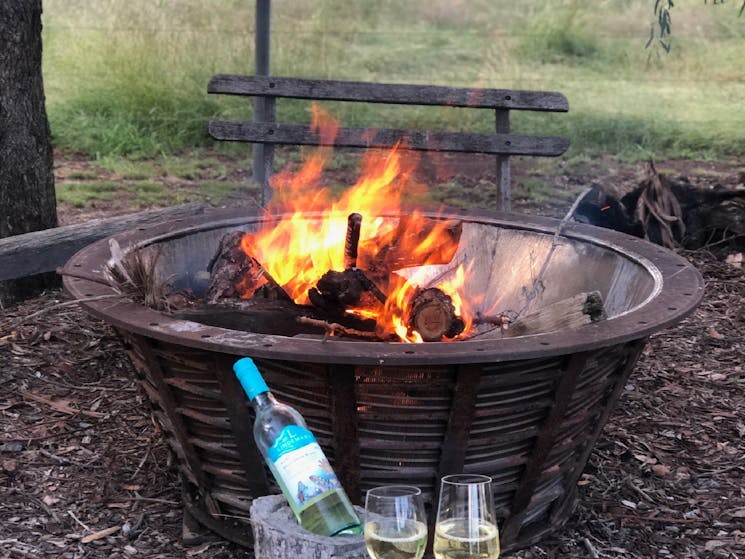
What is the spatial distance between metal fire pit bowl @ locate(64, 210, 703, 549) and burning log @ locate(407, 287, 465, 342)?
21.4 inches

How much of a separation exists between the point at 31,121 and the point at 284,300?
7.56ft

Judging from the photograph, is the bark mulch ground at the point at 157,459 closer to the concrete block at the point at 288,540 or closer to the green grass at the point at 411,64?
the concrete block at the point at 288,540

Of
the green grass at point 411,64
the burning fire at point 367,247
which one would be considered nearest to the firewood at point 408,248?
the burning fire at point 367,247

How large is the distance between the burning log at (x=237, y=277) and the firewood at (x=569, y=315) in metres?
0.86

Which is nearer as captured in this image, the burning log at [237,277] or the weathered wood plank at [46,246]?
the burning log at [237,277]

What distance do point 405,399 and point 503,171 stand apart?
283 centimetres

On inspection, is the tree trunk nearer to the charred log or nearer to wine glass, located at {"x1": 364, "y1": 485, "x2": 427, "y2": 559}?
the charred log

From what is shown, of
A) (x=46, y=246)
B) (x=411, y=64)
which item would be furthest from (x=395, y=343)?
(x=411, y=64)

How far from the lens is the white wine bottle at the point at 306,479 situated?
2.02 metres

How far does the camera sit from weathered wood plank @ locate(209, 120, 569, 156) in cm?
491

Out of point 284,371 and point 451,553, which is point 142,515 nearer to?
point 284,371

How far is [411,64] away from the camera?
11.6 metres

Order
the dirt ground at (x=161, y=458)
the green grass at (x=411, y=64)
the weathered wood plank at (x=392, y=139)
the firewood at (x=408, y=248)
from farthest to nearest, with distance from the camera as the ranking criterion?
the green grass at (x=411, y=64) < the weathered wood plank at (x=392, y=139) < the firewood at (x=408, y=248) < the dirt ground at (x=161, y=458)

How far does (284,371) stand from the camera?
2518 mm
